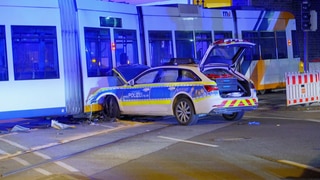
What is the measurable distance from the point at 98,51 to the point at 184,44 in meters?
4.09

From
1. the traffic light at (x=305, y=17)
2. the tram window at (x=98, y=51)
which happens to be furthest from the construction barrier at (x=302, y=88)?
the tram window at (x=98, y=51)

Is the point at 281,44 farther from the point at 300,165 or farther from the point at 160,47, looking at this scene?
the point at 300,165

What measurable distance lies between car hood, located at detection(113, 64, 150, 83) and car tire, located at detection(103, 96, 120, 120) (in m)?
0.72

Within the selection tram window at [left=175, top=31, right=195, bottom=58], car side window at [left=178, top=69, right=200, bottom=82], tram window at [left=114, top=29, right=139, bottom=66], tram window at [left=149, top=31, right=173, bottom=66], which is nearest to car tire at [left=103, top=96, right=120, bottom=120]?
tram window at [left=114, top=29, right=139, bottom=66]

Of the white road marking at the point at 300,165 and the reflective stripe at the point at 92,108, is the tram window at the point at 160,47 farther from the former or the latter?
the white road marking at the point at 300,165

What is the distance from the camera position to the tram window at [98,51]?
14984 mm

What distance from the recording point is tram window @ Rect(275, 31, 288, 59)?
2303 cm

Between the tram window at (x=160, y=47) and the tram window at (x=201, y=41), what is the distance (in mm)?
1436

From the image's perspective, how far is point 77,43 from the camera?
1455 centimetres

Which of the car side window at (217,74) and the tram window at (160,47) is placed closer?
the car side window at (217,74)

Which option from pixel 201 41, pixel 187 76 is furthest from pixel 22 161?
pixel 201 41

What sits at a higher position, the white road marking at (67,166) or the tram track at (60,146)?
the tram track at (60,146)

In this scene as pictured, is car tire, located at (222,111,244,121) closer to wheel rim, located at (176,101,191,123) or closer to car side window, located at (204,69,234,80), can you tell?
car side window, located at (204,69,234,80)

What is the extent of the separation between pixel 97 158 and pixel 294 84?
9539mm
